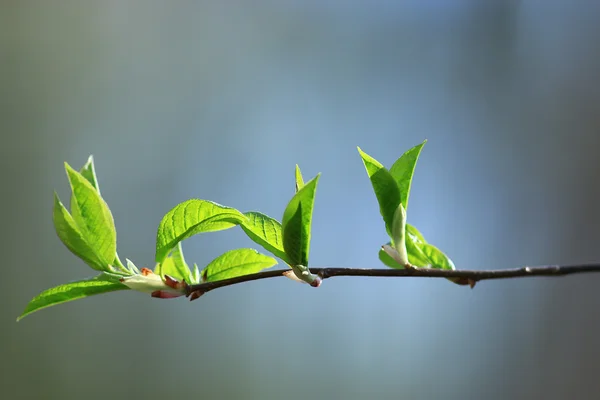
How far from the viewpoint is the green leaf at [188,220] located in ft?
1.20

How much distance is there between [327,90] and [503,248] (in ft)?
2.21

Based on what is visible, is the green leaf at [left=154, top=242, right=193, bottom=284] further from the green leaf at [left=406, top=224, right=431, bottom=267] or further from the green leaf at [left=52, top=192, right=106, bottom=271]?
the green leaf at [left=406, top=224, right=431, bottom=267]

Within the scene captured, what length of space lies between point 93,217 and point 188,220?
69 mm

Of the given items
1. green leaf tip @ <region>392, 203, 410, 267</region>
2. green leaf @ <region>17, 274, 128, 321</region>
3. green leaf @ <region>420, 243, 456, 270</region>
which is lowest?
green leaf @ <region>17, 274, 128, 321</region>

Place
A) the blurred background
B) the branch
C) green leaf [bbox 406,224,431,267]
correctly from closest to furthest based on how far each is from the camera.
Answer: the branch, green leaf [bbox 406,224,431,267], the blurred background

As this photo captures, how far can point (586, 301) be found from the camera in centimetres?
133

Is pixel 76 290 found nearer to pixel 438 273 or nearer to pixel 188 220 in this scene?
pixel 188 220

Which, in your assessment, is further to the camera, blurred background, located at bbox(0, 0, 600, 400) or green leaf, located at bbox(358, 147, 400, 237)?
blurred background, located at bbox(0, 0, 600, 400)

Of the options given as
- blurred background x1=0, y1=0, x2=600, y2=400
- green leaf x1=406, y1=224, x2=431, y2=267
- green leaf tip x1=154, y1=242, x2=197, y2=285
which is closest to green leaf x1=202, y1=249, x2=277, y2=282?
green leaf tip x1=154, y1=242, x2=197, y2=285

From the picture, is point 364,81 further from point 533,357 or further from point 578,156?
point 533,357

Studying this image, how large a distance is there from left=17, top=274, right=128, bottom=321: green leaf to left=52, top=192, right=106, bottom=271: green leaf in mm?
12

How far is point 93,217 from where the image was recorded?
345 millimetres

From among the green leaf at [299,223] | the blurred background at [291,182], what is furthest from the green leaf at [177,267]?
the blurred background at [291,182]

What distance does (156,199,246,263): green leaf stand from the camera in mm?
365
